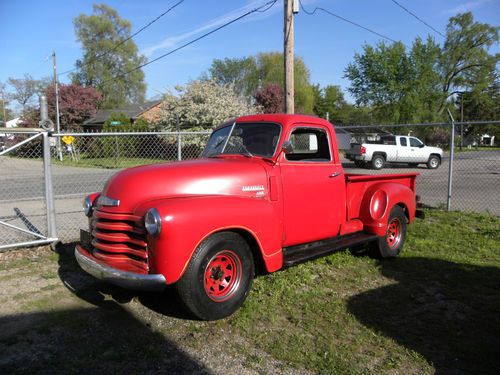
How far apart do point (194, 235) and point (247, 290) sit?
0.91 metres

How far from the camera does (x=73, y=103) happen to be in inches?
1769

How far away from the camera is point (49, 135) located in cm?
593

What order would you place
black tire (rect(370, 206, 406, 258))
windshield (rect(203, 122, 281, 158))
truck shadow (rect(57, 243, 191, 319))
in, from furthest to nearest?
black tire (rect(370, 206, 406, 258)), windshield (rect(203, 122, 281, 158)), truck shadow (rect(57, 243, 191, 319))

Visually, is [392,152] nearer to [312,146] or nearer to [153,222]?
[312,146]

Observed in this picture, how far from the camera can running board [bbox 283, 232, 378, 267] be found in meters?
4.44

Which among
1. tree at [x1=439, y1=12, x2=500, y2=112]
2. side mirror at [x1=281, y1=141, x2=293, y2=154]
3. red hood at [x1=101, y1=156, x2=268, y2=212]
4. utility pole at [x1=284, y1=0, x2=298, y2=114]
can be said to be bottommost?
red hood at [x1=101, y1=156, x2=268, y2=212]

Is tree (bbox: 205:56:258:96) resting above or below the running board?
above

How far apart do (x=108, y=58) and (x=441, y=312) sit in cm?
5908

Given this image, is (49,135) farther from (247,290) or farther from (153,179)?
(247,290)

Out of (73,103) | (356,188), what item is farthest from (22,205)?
(73,103)

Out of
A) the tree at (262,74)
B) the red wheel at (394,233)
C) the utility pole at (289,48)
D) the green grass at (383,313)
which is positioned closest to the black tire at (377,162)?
the utility pole at (289,48)

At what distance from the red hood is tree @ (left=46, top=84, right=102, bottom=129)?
143 ft

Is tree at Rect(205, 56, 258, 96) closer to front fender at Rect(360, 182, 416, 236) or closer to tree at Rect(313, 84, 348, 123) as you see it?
tree at Rect(313, 84, 348, 123)

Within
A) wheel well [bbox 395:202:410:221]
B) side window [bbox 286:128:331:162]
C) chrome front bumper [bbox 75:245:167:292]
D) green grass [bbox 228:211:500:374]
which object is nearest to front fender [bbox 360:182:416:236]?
wheel well [bbox 395:202:410:221]
